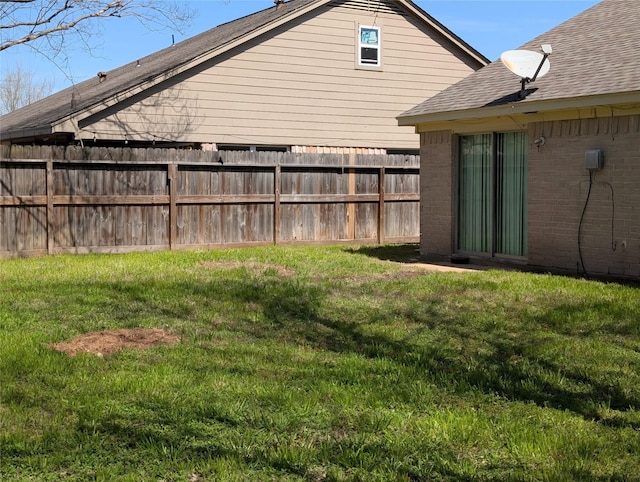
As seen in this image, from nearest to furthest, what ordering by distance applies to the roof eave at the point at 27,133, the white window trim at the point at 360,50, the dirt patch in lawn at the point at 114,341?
the dirt patch in lawn at the point at 114,341
the roof eave at the point at 27,133
the white window trim at the point at 360,50

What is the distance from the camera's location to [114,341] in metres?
6.95

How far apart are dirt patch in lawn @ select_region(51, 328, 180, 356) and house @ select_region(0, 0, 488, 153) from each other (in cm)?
965

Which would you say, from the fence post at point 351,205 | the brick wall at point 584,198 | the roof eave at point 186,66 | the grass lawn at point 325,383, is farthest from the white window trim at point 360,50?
the grass lawn at point 325,383

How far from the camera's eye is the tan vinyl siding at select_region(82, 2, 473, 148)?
17.5 meters

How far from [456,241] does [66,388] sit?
9.72 metres

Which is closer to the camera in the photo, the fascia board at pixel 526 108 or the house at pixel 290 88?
the fascia board at pixel 526 108

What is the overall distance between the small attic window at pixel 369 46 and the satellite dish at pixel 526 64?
7765mm

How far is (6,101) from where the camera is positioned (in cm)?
4534

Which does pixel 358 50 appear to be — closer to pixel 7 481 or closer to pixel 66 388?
pixel 66 388

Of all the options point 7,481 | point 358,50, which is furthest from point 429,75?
point 7,481

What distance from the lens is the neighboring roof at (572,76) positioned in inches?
437

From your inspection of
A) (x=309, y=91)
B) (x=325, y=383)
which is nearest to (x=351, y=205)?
(x=309, y=91)

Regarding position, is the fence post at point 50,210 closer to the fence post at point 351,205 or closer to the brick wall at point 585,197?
the fence post at point 351,205

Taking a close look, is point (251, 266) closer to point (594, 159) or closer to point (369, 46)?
point (594, 159)
